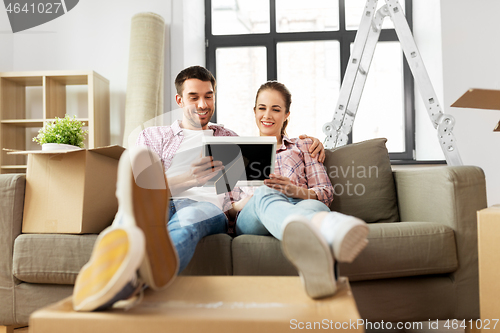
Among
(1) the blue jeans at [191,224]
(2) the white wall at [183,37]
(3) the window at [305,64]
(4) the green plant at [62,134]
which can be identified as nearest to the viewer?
(1) the blue jeans at [191,224]

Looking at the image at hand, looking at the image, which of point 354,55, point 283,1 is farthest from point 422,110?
point 283,1

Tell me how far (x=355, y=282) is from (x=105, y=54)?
2418 millimetres

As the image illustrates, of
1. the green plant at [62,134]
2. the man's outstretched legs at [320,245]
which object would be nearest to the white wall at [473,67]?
the man's outstretched legs at [320,245]

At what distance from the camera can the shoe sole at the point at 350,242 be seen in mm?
675

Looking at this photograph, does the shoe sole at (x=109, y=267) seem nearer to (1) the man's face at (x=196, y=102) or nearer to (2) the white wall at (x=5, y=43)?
(1) the man's face at (x=196, y=102)

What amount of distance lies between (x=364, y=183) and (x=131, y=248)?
115cm

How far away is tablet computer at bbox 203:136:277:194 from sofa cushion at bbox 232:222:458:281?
221 millimetres

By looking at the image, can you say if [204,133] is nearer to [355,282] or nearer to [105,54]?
[355,282]

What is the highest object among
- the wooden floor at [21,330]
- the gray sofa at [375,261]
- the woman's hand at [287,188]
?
the woman's hand at [287,188]

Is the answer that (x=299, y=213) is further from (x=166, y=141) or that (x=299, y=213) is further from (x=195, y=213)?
(x=166, y=141)

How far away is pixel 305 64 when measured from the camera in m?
2.89

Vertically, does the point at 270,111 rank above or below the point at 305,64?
below

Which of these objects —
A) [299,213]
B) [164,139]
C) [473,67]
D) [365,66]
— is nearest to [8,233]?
[164,139]

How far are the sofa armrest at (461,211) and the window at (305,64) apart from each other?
1590mm
